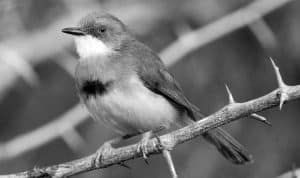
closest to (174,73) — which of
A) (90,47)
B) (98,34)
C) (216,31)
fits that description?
(216,31)

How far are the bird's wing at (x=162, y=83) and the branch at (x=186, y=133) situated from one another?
1328 millimetres

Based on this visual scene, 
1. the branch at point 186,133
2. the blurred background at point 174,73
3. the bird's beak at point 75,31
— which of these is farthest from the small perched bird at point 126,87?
the blurred background at point 174,73

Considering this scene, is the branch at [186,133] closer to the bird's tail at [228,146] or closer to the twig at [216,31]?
the bird's tail at [228,146]

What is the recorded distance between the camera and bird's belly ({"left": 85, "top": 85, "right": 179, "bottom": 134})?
232 inches

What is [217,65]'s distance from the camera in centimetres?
810

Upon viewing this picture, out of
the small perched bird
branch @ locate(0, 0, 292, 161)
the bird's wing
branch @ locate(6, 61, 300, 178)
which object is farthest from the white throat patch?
branch @ locate(6, 61, 300, 178)

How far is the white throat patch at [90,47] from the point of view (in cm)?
637

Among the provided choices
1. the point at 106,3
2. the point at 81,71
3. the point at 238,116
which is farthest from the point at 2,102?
the point at 238,116

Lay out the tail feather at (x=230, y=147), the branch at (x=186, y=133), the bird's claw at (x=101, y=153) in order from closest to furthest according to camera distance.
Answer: the branch at (x=186, y=133)
the bird's claw at (x=101, y=153)
the tail feather at (x=230, y=147)

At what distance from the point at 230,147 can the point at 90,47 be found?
1543 millimetres

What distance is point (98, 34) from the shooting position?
6.66m

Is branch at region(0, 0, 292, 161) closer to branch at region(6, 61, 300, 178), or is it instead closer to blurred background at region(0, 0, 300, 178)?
blurred background at region(0, 0, 300, 178)

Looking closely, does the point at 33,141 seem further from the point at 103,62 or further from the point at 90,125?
the point at 90,125

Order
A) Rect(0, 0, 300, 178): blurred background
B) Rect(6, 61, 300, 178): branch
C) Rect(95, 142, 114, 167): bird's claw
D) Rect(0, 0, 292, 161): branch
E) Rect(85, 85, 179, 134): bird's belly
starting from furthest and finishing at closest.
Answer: Rect(0, 0, 300, 178): blurred background → Rect(0, 0, 292, 161): branch → Rect(85, 85, 179, 134): bird's belly → Rect(95, 142, 114, 167): bird's claw → Rect(6, 61, 300, 178): branch
